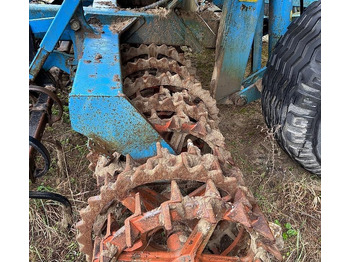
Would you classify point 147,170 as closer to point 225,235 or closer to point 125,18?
point 225,235

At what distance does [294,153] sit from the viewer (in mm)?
2514

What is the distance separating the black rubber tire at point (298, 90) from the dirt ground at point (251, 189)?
247mm

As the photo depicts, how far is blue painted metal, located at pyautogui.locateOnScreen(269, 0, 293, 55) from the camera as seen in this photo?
2697 mm

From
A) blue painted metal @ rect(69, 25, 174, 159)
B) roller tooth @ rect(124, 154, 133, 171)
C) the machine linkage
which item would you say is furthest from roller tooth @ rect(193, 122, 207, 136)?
roller tooth @ rect(124, 154, 133, 171)

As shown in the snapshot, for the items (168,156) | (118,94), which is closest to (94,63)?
(118,94)

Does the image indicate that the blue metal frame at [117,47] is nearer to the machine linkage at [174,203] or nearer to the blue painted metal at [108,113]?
the blue painted metal at [108,113]

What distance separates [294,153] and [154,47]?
1.24 meters

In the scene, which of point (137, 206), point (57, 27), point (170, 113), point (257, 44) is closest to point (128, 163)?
point (137, 206)

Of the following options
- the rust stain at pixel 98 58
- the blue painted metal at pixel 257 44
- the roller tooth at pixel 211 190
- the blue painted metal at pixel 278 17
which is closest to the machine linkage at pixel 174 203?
the roller tooth at pixel 211 190

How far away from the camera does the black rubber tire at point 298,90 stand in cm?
220

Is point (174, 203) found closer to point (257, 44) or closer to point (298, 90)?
point (298, 90)

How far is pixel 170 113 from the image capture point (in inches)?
91.0

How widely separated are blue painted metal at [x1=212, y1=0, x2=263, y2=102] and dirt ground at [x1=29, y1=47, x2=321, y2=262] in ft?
1.63

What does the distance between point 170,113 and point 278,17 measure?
3.82 feet
